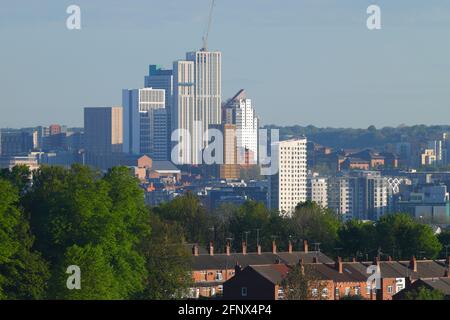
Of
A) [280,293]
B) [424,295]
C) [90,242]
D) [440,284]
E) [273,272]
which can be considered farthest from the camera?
[273,272]

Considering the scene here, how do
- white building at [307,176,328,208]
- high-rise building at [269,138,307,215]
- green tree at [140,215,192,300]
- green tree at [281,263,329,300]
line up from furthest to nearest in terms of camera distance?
white building at [307,176,328,208]
high-rise building at [269,138,307,215]
green tree at [140,215,192,300]
green tree at [281,263,329,300]

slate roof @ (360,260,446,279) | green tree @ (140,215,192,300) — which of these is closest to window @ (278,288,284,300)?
green tree @ (140,215,192,300)

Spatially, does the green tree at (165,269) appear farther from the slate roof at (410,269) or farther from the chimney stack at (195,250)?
the chimney stack at (195,250)

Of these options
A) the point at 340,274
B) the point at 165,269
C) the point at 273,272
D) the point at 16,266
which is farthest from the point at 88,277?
the point at 340,274

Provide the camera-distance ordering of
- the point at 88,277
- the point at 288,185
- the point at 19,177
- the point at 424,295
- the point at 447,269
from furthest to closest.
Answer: the point at 288,185 → the point at 447,269 → the point at 19,177 → the point at 88,277 → the point at 424,295

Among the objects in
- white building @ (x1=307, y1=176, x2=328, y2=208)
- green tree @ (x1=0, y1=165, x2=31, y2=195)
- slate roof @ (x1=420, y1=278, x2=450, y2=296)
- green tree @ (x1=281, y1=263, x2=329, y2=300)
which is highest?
green tree @ (x1=0, y1=165, x2=31, y2=195)

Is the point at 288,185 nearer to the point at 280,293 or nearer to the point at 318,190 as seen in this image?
the point at 318,190

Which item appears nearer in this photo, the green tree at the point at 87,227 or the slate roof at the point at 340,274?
the green tree at the point at 87,227

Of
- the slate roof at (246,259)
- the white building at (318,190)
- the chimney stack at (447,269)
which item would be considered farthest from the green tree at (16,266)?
the white building at (318,190)

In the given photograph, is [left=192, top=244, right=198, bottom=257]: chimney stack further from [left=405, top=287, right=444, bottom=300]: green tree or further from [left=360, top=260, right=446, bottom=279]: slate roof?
[left=405, top=287, right=444, bottom=300]: green tree

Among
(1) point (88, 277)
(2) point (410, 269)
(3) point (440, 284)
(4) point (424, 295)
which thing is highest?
(1) point (88, 277)

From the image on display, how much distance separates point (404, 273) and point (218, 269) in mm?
7595
